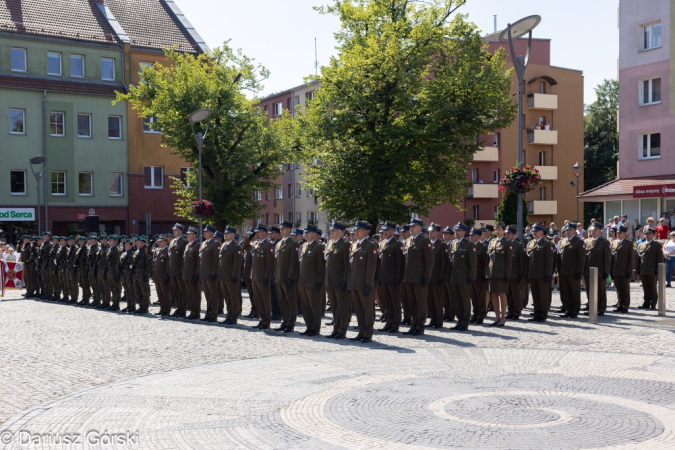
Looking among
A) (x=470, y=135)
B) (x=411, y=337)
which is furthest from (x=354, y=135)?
(x=411, y=337)

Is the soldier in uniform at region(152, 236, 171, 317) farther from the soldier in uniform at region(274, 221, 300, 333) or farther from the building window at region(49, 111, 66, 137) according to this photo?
the building window at region(49, 111, 66, 137)

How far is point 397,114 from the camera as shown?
1139 inches

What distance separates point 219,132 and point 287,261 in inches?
765

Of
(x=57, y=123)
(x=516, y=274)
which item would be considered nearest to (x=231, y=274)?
(x=516, y=274)

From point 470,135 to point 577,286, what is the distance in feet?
45.3

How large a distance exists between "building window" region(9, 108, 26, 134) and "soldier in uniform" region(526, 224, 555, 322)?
107 feet

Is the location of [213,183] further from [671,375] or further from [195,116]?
[671,375]

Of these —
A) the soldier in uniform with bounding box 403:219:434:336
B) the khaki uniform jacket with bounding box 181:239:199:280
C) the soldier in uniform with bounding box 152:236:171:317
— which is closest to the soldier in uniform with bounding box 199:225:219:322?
the khaki uniform jacket with bounding box 181:239:199:280

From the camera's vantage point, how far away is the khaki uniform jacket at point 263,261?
1480cm

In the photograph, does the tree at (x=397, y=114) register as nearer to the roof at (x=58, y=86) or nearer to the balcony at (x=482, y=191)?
the roof at (x=58, y=86)

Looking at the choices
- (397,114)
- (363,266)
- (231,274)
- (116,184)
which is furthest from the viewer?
(116,184)

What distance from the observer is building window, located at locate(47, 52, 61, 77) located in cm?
4171

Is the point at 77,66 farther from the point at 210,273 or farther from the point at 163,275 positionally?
the point at 210,273

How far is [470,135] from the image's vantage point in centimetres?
2897
